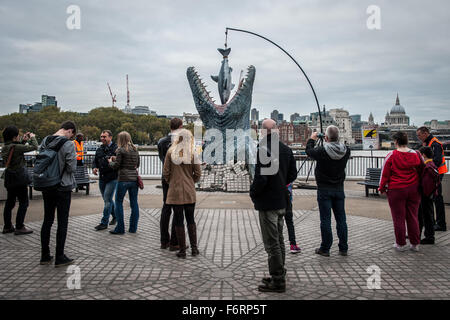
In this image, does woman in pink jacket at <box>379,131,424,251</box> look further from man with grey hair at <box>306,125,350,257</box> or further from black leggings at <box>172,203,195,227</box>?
black leggings at <box>172,203,195,227</box>

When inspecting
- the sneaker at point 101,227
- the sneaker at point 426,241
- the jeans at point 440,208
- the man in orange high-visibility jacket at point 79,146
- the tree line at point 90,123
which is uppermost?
the tree line at point 90,123

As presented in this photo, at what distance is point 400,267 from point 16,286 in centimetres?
502

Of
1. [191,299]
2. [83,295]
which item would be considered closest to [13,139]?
[83,295]

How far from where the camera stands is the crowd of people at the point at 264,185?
4227mm

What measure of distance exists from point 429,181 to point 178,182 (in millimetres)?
4187

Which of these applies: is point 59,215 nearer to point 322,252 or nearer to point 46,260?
point 46,260

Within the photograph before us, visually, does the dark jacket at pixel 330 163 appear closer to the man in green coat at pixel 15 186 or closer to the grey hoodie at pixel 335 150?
the grey hoodie at pixel 335 150

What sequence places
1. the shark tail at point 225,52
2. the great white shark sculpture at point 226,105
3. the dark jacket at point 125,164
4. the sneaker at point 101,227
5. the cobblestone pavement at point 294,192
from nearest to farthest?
the dark jacket at point 125,164, the sneaker at point 101,227, the cobblestone pavement at point 294,192, the great white shark sculpture at point 226,105, the shark tail at point 225,52

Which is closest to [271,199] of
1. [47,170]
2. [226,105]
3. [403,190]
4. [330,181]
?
[330,181]

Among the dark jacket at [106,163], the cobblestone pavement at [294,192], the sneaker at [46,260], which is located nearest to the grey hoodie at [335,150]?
the dark jacket at [106,163]

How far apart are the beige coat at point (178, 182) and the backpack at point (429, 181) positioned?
3.91 meters

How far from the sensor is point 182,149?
5.42m

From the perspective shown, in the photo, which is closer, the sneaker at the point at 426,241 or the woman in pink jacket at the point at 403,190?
→ the woman in pink jacket at the point at 403,190

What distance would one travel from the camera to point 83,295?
4027 millimetres
